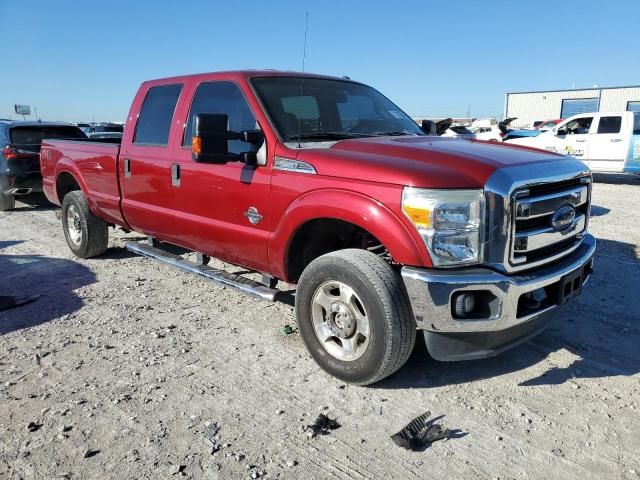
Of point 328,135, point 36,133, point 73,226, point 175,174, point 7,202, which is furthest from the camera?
point 36,133

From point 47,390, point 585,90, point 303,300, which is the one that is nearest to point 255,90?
point 303,300

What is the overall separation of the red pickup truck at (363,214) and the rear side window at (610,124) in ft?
39.6

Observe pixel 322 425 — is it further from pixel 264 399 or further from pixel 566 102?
pixel 566 102

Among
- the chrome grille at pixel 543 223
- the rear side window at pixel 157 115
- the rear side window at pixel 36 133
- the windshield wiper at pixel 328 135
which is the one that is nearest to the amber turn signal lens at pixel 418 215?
the chrome grille at pixel 543 223

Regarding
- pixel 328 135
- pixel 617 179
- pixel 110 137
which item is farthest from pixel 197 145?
pixel 617 179

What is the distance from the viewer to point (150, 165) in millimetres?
4660

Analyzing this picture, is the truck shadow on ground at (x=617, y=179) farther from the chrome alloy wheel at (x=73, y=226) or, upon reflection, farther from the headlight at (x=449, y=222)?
the chrome alloy wheel at (x=73, y=226)

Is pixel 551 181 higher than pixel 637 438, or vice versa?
pixel 551 181

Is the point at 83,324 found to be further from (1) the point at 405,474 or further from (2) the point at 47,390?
(1) the point at 405,474

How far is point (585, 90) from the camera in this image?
37.7 meters

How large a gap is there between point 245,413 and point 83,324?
1.98 meters

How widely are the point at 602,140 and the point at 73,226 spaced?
44.9ft

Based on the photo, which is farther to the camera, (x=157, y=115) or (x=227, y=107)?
(x=157, y=115)

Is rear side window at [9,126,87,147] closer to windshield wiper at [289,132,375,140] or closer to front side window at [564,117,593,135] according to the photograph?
windshield wiper at [289,132,375,140]
